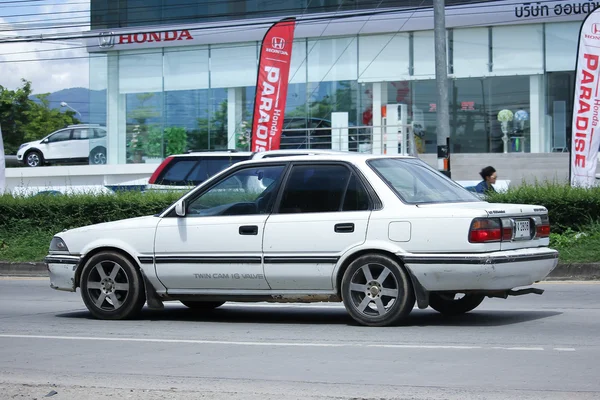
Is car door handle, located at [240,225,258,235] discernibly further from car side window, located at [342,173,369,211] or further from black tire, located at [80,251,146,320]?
black tire, located at [80,251,146,320]

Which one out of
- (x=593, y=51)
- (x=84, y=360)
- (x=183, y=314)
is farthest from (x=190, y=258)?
(x=593, y=51)

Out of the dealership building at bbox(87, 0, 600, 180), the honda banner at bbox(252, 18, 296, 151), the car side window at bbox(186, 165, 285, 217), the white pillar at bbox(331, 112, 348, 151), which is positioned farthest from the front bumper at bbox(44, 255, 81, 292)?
the white pillar at bbox(331, 112, 348, 151)

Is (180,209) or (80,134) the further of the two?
(80,134)

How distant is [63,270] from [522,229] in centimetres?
481

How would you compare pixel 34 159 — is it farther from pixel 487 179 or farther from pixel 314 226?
pixel 314 226

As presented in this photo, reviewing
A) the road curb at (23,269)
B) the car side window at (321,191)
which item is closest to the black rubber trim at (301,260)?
the car side window at (321,191)

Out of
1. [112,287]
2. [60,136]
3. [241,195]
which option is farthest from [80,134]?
[241,195]

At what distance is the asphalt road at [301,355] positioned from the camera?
643cm

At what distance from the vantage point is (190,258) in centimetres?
959

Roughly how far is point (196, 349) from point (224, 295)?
144 cm

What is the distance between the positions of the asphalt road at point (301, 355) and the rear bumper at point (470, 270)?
1.46 feet

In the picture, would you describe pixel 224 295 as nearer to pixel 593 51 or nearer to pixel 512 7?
pixel 593 51

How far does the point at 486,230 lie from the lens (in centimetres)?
855

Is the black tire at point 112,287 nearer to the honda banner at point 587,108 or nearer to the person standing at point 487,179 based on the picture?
the person standing at point 487,179
